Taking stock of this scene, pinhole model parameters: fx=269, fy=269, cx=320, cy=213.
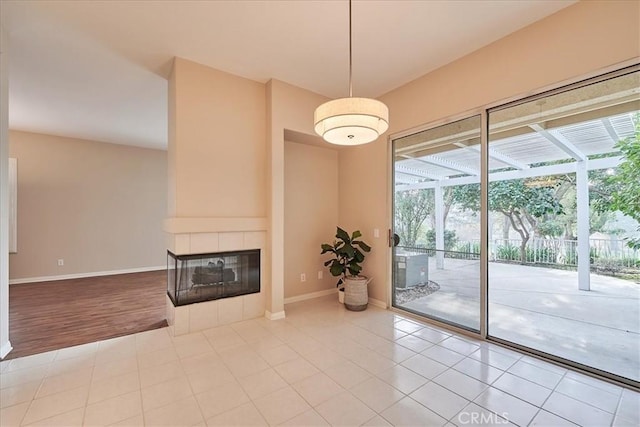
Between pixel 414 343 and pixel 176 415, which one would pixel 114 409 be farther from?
pixel 414 343

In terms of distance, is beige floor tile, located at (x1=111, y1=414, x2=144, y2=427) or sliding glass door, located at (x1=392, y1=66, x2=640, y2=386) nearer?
beige floor tile, located at (x1=111, y1=414, x2=144, y2=427)

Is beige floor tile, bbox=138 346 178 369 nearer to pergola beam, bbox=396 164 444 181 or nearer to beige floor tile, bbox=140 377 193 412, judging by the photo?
beige floor tile, bbox=140 377 193 412

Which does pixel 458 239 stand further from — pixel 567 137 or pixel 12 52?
pixel 12 52

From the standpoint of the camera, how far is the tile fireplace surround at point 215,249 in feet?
9.65

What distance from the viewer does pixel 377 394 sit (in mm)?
1930

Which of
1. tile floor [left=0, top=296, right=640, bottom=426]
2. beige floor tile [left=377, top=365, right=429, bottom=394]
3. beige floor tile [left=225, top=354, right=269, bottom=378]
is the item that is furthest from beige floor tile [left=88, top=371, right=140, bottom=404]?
beige floor tile [left=377, top=365, right=429, bottom=394]

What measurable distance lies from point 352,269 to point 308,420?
89.4 inches

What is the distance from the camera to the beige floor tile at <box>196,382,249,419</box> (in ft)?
5.81

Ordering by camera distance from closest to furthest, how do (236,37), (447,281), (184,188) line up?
(236,37) → (184,188) → (447,281)

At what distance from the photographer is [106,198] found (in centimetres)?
597

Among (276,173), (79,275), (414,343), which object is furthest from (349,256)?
(79,275)

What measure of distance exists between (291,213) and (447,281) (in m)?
2.31

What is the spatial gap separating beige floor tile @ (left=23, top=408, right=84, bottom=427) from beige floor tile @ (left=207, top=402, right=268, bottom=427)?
0.81 m

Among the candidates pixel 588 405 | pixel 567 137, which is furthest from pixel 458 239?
pixel 588 405
